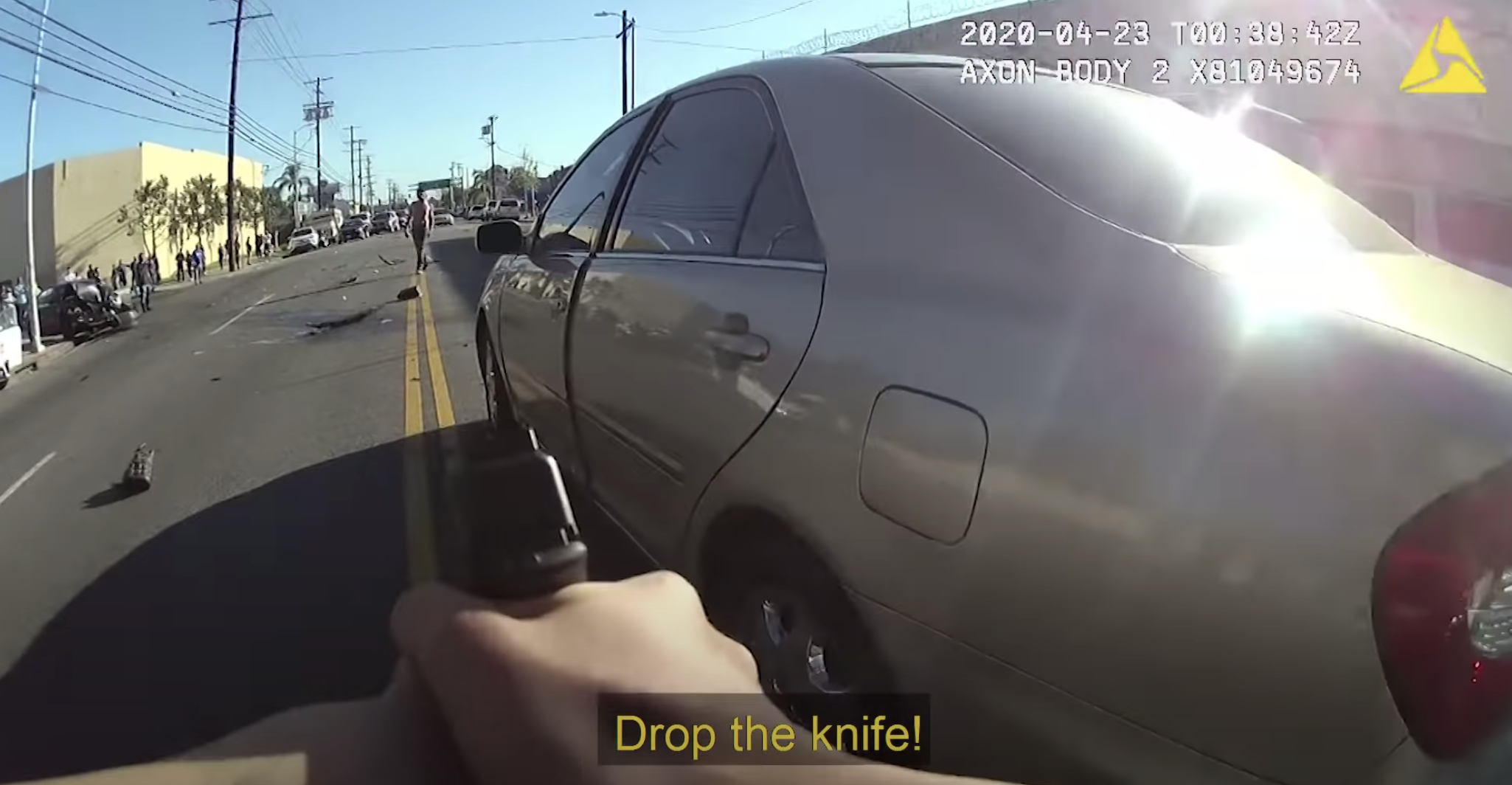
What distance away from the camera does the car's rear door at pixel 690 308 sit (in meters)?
2.51

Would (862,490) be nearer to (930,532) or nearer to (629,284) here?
(930,532)

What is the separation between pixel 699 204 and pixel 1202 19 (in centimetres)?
1270

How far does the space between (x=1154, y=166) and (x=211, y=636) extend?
3578 millimetres

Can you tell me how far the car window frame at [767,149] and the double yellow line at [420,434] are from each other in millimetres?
881

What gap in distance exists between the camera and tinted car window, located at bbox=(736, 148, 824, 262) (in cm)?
250

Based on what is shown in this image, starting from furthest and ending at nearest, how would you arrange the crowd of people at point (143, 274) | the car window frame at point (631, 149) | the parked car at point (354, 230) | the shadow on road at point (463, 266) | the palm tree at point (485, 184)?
the palm tree at point (485, 184) → the parked car at point (354, 230) → the crowd of people at point (143, 274) → the shadow on road at point (463, 266) → the car window frame at point (631, 149)

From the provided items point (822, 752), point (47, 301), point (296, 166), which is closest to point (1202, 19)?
point (822, 752)

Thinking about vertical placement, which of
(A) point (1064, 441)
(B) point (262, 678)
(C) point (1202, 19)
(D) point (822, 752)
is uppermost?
(C) point (1202, 19)

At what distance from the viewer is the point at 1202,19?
535 inches

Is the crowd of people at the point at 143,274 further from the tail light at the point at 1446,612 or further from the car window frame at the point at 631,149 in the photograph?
the tail light at the point at 1446,612

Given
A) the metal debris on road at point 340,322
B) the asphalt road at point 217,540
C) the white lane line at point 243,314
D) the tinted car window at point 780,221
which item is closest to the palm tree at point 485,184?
the white lane line at point 243,314

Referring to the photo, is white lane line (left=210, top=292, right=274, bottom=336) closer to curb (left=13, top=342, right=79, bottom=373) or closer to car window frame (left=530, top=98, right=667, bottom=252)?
curb (left=13, top=342, right=79, bottom=373)

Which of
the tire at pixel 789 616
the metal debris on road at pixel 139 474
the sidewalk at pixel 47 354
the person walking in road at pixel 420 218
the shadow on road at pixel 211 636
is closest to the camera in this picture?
the tire at pixel 789 616

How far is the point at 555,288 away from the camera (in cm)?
419
